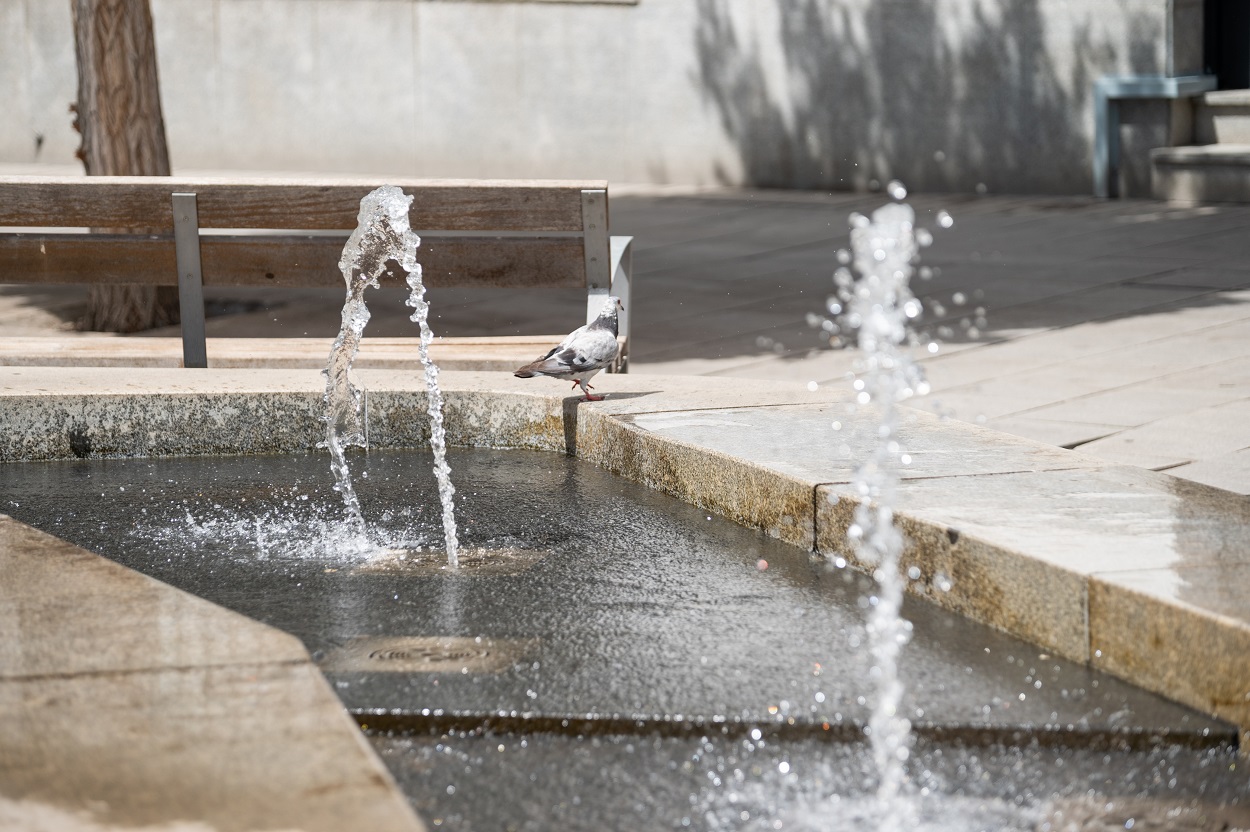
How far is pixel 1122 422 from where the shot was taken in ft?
19.8

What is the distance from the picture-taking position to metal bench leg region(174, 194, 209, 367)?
6051mm

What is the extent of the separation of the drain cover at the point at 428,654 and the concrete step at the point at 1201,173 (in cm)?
1130

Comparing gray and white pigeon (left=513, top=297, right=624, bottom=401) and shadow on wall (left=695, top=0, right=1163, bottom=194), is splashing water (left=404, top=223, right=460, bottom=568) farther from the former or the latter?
shadow on wall (left=695, top=0, right=1163, bottom=194)

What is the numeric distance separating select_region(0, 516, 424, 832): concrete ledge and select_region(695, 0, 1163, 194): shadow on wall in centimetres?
1226

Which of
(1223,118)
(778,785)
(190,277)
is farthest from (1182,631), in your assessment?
(1223,118)

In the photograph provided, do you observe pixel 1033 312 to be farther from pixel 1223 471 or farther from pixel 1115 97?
pixel 1115 97

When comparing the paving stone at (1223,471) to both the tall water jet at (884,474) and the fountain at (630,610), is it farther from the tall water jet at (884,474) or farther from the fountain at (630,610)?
the tall water jet at (884,474)

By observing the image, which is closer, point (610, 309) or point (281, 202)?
point (610, 309)

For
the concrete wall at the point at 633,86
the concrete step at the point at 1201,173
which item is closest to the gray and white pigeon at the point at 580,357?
the concrete step at the point at 1201,173

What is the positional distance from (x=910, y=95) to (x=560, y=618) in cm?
1264

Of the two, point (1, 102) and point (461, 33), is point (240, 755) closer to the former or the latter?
point (461, 33)

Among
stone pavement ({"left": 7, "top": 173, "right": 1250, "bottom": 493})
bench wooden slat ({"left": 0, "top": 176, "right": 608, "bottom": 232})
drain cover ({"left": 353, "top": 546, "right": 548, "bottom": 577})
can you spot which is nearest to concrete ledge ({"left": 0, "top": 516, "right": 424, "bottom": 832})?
drain cover ({"left": 353, "top": 546, "right": 548, "bottom": 577})

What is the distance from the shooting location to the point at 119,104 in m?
8.91

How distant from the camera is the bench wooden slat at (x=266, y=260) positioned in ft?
20.3
